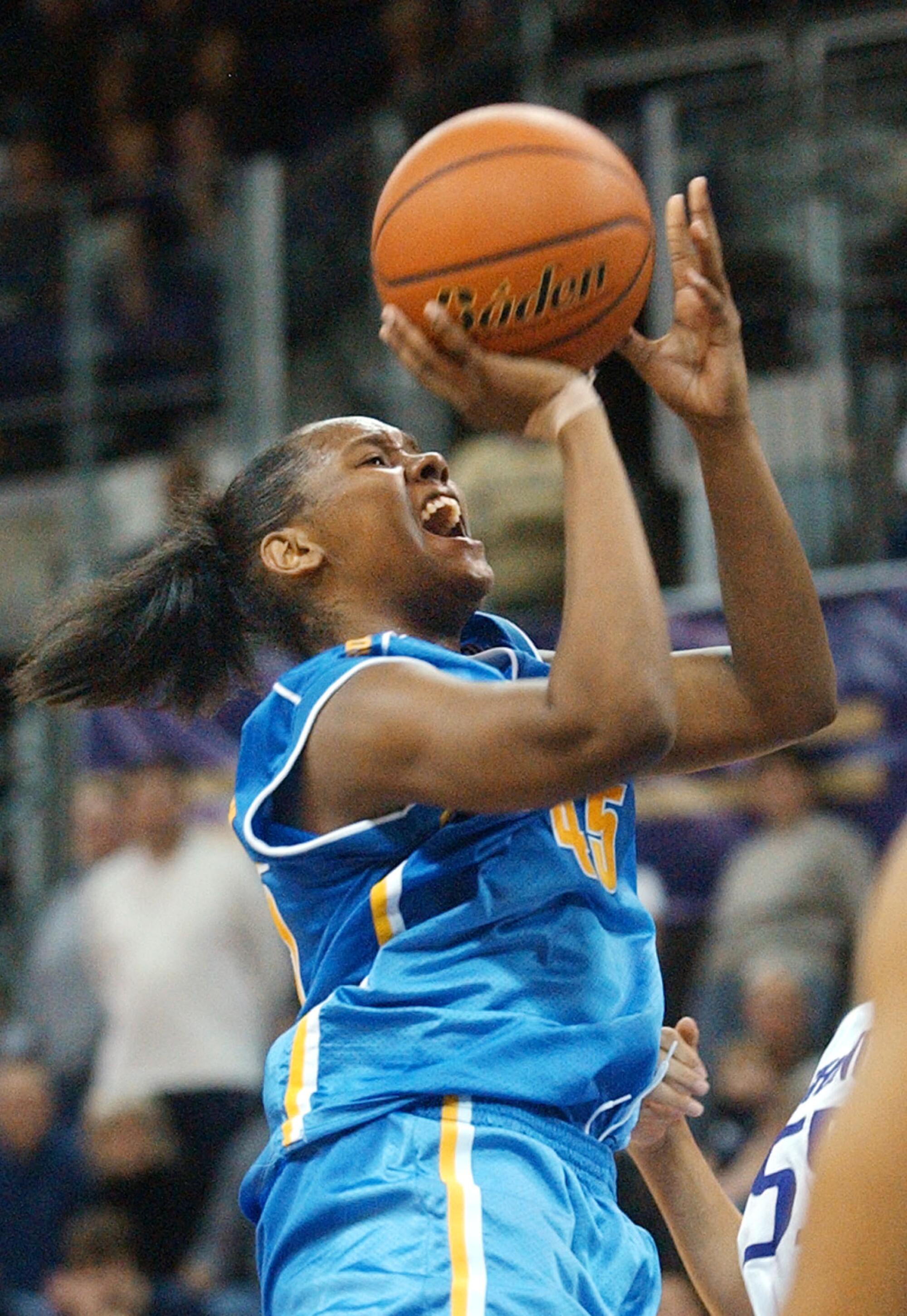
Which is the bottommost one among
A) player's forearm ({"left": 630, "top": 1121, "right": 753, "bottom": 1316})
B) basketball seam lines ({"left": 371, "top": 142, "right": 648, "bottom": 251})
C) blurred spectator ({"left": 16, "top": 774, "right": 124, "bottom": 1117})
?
blurred spectator ({"left": 16, "top": 774, "right": 124, "bottom": 1117})

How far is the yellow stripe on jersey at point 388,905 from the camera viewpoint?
100 inches

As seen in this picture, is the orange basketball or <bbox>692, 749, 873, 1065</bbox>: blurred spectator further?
<bbox>692, 749, 873, 1065</bbox>: blurred spectator

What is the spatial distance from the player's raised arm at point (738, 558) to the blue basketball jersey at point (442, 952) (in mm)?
340

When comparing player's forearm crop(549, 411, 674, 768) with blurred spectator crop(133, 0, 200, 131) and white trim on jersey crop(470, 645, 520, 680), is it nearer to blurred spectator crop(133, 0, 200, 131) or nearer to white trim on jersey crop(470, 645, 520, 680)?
white trim on jersey crop(470, 645, 520, 680)

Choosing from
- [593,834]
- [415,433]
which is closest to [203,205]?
[415,433]

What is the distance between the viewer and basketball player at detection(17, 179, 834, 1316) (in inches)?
94.0

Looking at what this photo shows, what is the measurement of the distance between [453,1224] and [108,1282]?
396 centimetres

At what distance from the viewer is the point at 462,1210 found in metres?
2.38

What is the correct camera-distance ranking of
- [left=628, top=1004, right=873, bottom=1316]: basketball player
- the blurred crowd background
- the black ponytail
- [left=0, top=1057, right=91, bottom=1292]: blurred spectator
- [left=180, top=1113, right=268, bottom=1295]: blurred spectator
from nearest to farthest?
[left=628, top=1004, right=873, bottom=1316]: basketball player → the black ponytail → the blurred crowd background → [left=180, top=1113, right=268, bottom=1295]: blurred spectator → [left=0, top=1057, right=91, bottom=1292]: blurred spectator

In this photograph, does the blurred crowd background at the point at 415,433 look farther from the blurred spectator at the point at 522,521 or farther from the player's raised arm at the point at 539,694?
the player's raised arm at the point at 539,694

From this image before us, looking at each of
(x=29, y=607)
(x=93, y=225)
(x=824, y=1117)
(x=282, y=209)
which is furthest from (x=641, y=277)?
(x=29, y=607)

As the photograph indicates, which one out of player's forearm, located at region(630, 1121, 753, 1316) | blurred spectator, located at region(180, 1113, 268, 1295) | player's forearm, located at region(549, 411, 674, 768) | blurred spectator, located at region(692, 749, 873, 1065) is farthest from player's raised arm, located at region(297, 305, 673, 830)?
blurred spectator, located at region(180, 1113, 268, 1295)

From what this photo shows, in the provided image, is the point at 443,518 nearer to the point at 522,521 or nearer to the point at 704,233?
the point at 704,233

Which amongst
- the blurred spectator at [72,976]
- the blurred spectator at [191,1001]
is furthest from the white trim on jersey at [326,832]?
the blurred spectator at [72,976]
